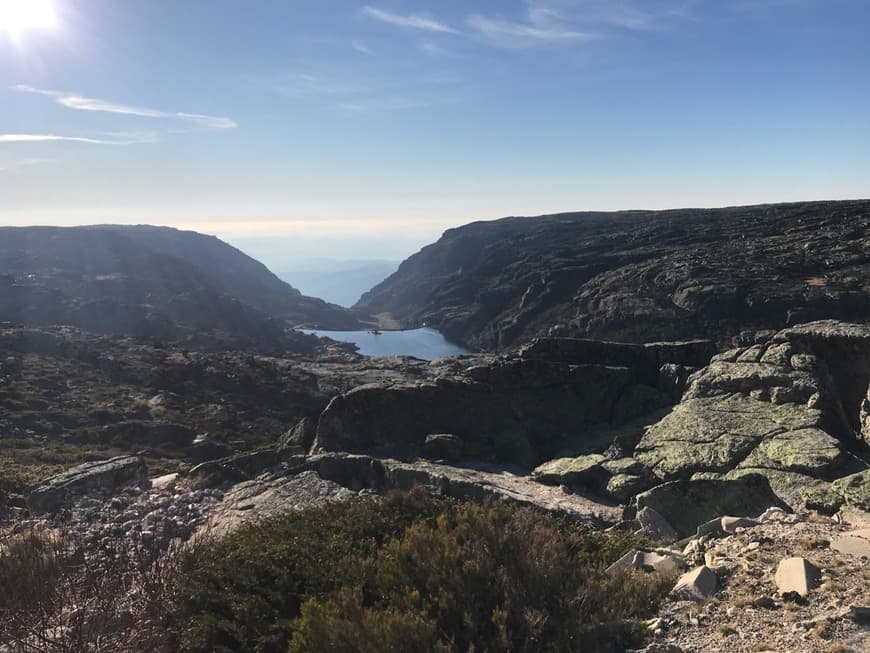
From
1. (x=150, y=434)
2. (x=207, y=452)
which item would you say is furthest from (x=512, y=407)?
(x=150, y=434)

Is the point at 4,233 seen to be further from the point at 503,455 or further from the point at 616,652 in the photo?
the point at 616,652

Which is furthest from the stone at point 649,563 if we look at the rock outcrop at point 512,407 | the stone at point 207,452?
Answer: the stone at point 207,452

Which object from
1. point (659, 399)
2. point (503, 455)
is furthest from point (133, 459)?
point (659, 399)

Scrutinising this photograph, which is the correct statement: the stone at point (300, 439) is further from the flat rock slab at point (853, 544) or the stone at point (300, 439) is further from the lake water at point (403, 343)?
the lake water at point (403, 343)

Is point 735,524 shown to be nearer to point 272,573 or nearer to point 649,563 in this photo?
point 649,563

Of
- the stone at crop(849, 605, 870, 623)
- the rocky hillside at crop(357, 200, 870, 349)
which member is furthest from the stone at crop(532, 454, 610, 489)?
the rocky hillside at crop(357, 200, 870, 349)

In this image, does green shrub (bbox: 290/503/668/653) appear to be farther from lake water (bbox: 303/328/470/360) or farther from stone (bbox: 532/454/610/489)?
lake water (bbox: 303/328/470/360)
